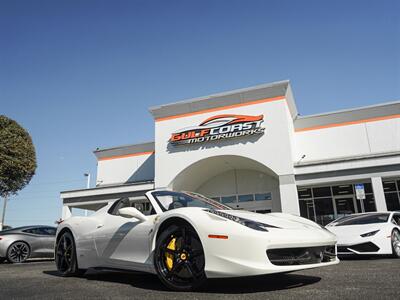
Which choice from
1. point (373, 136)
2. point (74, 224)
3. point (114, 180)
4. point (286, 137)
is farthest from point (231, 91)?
point (74, 224)

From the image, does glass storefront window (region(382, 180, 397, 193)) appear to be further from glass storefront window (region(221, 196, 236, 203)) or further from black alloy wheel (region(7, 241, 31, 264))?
black alloy wheel (region(7, 241, 31, 264))

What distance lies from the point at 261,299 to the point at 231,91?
54.6 feet

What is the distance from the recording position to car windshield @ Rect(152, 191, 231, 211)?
4.18m

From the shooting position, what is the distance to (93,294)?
323cm

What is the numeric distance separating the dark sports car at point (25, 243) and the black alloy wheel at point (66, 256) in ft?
16.8

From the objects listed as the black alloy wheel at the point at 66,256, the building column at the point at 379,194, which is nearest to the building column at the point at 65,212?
the black alloy wheel at the point at 66,256

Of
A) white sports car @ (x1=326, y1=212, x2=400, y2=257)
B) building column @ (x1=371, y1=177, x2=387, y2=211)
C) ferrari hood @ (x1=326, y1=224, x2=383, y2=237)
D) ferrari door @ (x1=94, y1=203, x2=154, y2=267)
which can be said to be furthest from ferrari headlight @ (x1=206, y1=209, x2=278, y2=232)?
building column @ (x1=371, y1=177, x2=387, y2=211)

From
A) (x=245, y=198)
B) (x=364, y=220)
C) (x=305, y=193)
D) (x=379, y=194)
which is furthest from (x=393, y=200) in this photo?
(x=364, y=220)

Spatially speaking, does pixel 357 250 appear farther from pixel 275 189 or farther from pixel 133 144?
pixel 133 144

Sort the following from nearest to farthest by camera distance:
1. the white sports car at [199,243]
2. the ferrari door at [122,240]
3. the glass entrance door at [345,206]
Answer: the white sports car at [199,243] < the ferrari door at [122,240] < the glass entrance door at [345,206]

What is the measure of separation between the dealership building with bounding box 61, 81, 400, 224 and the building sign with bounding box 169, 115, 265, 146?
54 mm

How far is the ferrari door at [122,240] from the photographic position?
3.85 m

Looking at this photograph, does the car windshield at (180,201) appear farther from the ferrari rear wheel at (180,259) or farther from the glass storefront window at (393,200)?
the glass storefront window at (393,200)

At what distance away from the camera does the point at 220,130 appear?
18.5 meters
